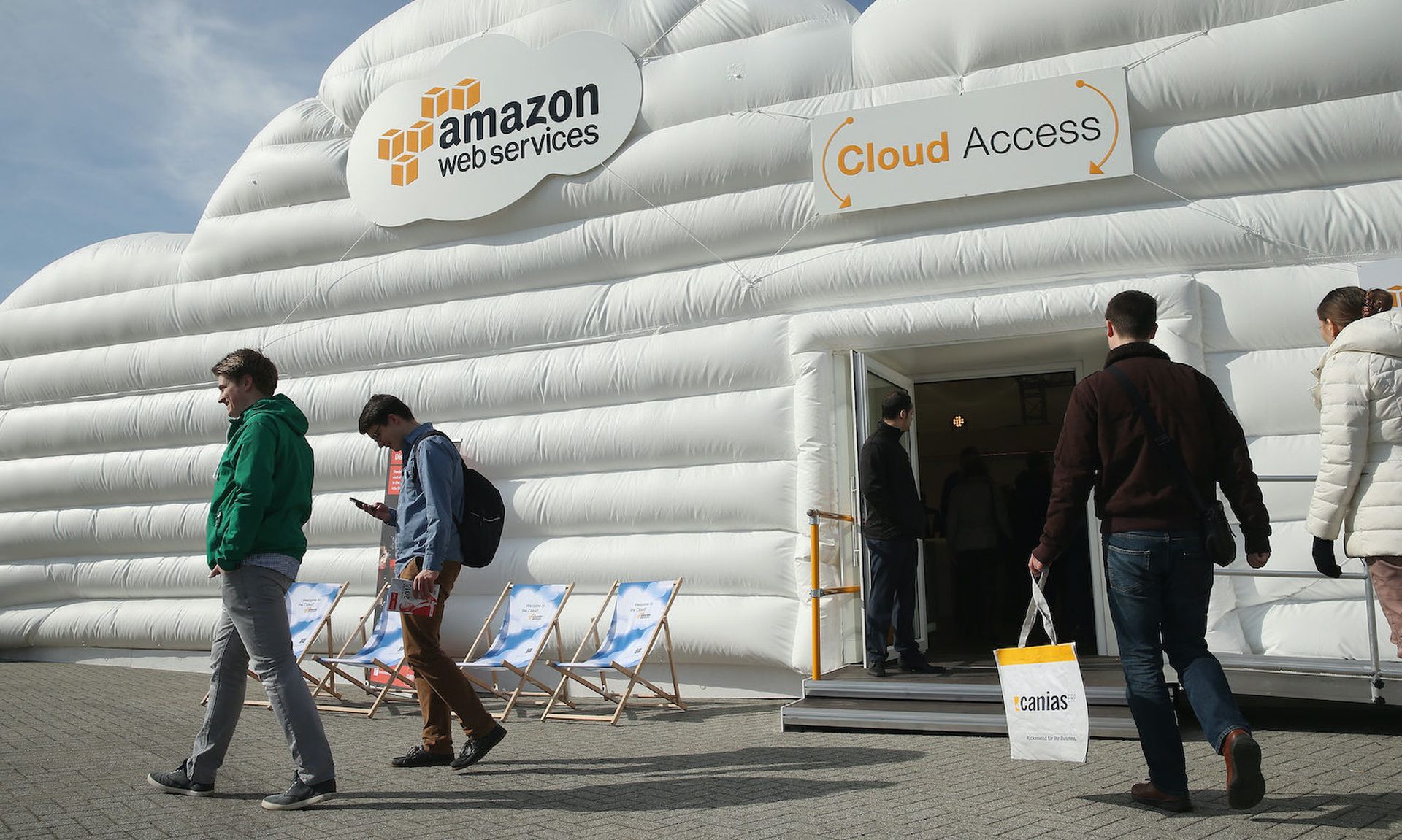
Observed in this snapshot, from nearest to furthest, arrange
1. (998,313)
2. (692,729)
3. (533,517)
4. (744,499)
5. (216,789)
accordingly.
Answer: (216,789), (692,729), (998,313), (744,499), (533,517)

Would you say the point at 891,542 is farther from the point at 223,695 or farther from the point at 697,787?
the point at 223,695

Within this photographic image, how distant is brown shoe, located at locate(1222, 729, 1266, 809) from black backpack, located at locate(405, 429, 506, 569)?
2.57 m

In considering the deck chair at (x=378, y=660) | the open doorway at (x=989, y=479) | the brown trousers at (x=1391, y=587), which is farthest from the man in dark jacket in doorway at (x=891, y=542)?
the deck chair at (x=378, y=660)

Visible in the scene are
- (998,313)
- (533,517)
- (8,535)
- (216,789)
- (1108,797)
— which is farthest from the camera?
(8,535)

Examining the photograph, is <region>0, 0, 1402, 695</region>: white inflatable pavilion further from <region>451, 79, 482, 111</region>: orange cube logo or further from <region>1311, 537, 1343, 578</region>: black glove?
<region>1311, 537, 1343, 578</region>: black glove

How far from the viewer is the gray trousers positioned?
132 inches

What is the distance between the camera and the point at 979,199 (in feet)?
18.5

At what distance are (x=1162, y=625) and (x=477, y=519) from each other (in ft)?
8.11

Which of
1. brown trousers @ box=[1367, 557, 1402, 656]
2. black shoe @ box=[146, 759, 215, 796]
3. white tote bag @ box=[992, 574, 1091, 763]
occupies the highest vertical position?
brown trousers @ box=[1367, 557, 1402, 656]

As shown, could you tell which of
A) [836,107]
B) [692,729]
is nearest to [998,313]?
[836,107]

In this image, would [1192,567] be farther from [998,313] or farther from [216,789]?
[216,789]

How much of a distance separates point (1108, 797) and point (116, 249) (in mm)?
8232

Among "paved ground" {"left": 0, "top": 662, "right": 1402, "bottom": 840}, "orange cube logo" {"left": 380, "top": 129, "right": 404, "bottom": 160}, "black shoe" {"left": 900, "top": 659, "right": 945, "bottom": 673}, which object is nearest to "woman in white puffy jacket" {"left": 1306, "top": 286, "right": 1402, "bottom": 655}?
"paved ground" {"left": 0, "top": 662, "right": 1402, "bottom": 840}

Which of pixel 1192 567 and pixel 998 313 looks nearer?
pixel 1192 567
